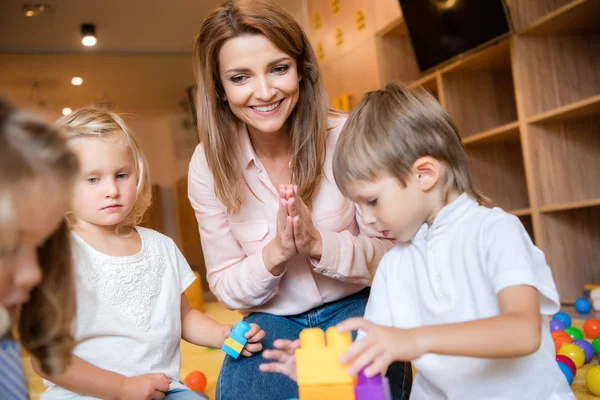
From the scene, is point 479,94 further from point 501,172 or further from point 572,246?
point 572,246

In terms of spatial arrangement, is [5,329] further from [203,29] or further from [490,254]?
[203,29]

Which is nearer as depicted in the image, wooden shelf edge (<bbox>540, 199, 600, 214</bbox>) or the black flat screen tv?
wooden shelf edge (<bbox>540, 199, 600, 214</bbox>)

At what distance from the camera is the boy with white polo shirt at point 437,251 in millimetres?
963

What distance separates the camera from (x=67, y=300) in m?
0.90

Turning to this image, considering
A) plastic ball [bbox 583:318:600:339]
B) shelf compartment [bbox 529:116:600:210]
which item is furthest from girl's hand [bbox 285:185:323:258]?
shelf compartment [bbox 529:116:600:210]

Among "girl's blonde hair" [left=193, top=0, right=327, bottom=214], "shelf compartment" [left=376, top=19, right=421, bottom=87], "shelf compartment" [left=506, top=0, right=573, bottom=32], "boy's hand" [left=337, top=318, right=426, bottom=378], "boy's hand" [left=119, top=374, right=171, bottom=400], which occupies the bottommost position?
"boy's hand" [left=119, top=374, right=171, bottom=400]

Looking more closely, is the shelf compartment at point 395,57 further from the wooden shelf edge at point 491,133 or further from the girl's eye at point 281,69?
the girl's eye at point 281,69

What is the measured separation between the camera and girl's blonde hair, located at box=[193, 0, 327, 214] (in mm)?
1479

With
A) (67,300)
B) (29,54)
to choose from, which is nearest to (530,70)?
(67,300)

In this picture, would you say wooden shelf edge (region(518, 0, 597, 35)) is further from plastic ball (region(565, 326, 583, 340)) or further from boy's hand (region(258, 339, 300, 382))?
boy's hand (region(258, 339, 300, 382))

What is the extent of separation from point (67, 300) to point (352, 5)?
3.74 metres

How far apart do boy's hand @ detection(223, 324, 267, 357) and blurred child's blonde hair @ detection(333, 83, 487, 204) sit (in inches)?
16.0

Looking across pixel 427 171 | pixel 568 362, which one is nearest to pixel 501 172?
pixel 568 362

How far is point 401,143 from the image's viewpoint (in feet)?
3.45
